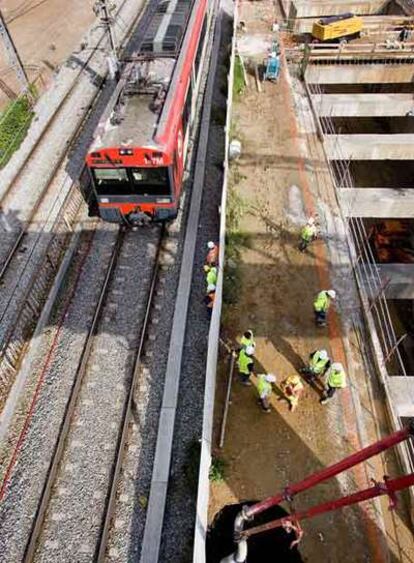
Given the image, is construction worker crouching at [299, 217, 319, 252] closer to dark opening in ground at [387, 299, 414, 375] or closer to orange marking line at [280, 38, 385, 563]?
orange marking line at [280, 38, 385, 563]

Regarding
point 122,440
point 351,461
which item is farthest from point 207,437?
point 351,461

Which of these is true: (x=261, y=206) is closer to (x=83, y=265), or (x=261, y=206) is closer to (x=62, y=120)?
(x=83, y=265)

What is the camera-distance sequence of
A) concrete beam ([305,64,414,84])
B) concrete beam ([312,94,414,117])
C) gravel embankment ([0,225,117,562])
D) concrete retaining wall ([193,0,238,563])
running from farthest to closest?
concrete beam ([305,64,414,84])
concrete beam ([312,94,414,117])
gravel embankment ([0,225,117,562])
concrete retaining wall ([193,0,238,563])

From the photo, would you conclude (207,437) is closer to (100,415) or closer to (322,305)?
(100,415)

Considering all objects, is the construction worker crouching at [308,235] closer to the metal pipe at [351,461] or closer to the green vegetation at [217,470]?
the green vegetation at [217,470]

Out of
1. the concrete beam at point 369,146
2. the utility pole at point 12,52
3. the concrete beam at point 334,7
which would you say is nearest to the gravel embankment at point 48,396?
the concrete beam at point 369,146

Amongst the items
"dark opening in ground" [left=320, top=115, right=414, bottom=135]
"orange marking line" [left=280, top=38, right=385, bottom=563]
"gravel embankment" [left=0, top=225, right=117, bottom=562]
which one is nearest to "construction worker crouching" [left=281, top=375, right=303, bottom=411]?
"orange marking line" [left=280, top=38, right=385, bottom=563]

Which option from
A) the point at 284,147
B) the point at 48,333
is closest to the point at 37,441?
the point at 48,333
